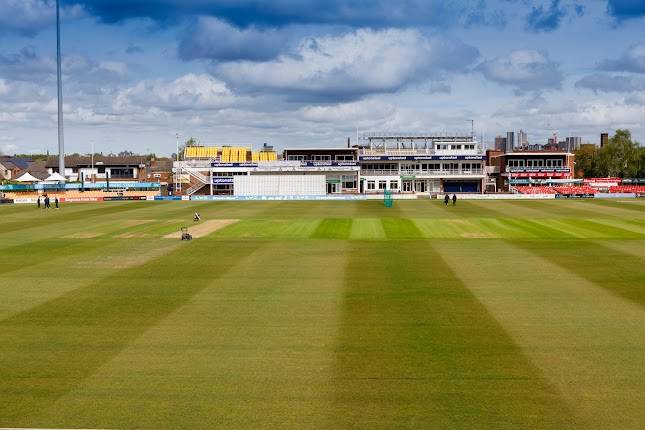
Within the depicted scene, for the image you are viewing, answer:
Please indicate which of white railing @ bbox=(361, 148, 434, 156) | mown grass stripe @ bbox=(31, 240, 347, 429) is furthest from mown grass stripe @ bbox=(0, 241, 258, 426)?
white railing @ bbox=(361, 148, 434, 156)

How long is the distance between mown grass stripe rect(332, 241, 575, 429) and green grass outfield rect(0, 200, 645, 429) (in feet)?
0.18

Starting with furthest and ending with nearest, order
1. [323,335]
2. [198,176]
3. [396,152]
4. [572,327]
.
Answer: [396,152]
[198,176]
[572,327]
[323,335]

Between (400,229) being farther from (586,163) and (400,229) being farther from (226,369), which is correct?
(586,163)

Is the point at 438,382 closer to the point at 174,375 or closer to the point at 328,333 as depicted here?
the point at 328,333

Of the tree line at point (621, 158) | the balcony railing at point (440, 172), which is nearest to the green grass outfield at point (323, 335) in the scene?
the balcony railing at point (440, 172)

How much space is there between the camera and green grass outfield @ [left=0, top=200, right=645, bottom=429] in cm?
1188

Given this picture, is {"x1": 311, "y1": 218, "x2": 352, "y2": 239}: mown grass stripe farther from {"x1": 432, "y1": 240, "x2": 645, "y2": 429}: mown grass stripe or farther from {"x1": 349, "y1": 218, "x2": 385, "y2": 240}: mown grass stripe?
{"x1": 432, "y1": 240, "x2": 645, "y2": 429}: mown grass stripe

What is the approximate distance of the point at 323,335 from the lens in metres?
16.9

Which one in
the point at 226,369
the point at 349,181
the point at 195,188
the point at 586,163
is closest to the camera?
the point at 226,369

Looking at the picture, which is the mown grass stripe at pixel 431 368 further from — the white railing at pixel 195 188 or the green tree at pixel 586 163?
the green tree at pixel 586 163

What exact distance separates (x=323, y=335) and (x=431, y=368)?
3802 mm

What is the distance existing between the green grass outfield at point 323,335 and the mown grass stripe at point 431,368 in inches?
2.2

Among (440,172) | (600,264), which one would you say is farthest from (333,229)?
(440,172)

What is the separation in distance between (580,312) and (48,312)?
54.8ft
